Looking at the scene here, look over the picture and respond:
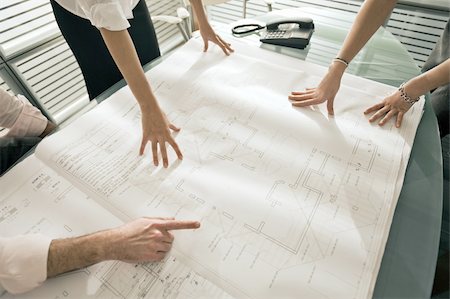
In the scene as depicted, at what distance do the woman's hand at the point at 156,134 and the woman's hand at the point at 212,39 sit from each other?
477mm

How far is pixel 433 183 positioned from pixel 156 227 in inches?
26.1

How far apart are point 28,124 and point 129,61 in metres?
0.57

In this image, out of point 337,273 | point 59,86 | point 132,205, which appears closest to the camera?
point 337,273

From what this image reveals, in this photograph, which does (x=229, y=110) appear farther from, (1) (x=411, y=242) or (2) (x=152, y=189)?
(1) (x=411, y=242)

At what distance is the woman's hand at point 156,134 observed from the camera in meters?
0.71

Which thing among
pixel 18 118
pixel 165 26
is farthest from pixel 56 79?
pixel 18 118

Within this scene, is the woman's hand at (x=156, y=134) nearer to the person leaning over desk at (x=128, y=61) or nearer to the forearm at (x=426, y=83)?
the person leaning over desk at (x=128, y=61)

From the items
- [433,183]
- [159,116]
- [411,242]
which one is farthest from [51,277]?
[433,183]

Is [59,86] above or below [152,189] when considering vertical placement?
below

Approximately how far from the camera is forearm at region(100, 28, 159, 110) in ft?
2.27

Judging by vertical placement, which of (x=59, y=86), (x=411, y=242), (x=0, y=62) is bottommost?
(x=59, y=86)

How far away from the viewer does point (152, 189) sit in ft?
2.15

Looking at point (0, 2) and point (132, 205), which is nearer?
point (132, 205)

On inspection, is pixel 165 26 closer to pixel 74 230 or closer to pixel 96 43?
pixel 96 43
